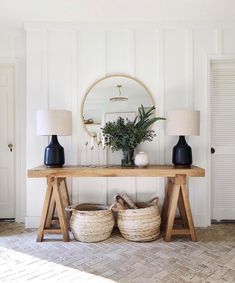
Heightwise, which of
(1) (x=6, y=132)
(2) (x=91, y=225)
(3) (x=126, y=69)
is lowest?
(2) (x=91, y=225)

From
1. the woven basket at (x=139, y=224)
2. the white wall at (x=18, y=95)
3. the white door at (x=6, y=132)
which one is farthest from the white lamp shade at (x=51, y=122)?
the woven basket at (x=139, y=224)

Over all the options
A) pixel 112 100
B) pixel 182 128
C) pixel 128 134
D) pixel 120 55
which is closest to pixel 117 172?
pixel 128 134

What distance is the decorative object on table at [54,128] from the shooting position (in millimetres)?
2668

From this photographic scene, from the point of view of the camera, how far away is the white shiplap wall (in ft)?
10.0

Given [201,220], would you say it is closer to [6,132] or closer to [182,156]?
[182,156]

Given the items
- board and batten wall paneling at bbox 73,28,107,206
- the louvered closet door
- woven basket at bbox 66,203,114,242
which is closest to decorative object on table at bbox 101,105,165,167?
board and batten wall paneling at bbox 73,28,107,206

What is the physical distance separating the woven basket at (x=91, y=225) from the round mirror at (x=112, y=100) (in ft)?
3.16

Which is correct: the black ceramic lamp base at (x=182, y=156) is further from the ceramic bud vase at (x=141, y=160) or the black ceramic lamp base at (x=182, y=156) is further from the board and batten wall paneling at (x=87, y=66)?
the board and batten wall paneling at (x=87, y=66)

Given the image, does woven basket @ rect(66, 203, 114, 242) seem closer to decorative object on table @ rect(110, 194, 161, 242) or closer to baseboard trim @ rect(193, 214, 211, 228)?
decorative object on table @ rect(110, 194, 161, 242)

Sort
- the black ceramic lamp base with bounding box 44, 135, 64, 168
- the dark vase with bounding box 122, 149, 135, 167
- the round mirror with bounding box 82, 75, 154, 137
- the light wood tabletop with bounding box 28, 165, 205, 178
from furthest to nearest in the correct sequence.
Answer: the round mirror with bounding box 82, 75, 154, 137 < the dark vase with bounding box 122, 149, 135, 167 < the black ceramic lamp base with bounding box 44, 135, 64, 168 < the light wood tabletop with bounding box 28, 165, 205, 178

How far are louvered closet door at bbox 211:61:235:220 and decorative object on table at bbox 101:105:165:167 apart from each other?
2.96 feet

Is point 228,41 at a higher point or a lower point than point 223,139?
higher

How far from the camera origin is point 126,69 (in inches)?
121

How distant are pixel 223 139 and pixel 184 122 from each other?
2.87ft
